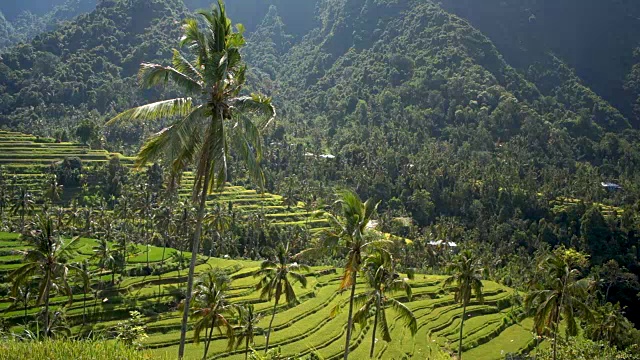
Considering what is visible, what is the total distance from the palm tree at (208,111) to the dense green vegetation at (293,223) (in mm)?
57

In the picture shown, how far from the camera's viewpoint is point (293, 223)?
328ft

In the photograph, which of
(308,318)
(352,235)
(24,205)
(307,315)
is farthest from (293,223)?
(352,235)

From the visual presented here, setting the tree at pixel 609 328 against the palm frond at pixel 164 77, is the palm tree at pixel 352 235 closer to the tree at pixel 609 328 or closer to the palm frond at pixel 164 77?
the palm frond at pixel 164 77

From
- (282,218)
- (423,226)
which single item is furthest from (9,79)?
(423,226)

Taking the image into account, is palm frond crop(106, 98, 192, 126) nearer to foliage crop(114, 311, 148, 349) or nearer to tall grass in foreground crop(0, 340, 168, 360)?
foliage crop(114, 311, 148, 349)

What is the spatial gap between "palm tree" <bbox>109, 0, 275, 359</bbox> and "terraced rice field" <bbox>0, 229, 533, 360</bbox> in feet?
102

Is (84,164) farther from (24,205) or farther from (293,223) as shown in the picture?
(293,223)

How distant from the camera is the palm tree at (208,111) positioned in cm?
1359

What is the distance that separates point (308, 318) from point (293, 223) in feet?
155

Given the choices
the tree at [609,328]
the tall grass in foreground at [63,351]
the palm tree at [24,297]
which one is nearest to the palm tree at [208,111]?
the tall grass in foreground at [63,351]

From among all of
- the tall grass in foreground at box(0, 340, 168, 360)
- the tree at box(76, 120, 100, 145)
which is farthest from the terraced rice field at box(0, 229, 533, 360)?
the tree at box(76, 120, 100, 145)

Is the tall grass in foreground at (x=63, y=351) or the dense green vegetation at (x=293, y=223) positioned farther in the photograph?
the dense green vegetation at (x=293, y=223)

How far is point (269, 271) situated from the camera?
36.2m

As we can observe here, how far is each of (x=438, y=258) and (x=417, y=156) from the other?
70543 millimetres
